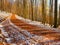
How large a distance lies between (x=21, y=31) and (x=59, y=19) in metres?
0.84

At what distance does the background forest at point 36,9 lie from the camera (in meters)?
3.74

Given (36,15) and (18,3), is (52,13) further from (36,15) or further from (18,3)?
(18,3)

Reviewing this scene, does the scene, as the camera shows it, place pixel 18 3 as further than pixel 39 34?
Yes

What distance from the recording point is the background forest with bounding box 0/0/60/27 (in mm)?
3740

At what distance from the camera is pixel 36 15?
159 inches

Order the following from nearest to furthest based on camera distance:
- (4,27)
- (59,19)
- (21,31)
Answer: (59,19)
(21,31)
(4,27)

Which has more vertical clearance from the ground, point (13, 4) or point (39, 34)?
point (13, 4)

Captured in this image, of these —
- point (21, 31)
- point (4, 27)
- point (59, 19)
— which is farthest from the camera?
point (4, 27)

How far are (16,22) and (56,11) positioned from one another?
1.00m

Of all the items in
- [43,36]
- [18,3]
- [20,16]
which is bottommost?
[43,36]

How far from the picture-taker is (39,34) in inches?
148

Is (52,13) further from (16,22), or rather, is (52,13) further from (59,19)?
(16,22)

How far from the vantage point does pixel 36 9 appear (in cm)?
404

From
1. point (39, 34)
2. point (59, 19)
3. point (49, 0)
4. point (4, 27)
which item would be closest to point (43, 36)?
point (39, 34)
